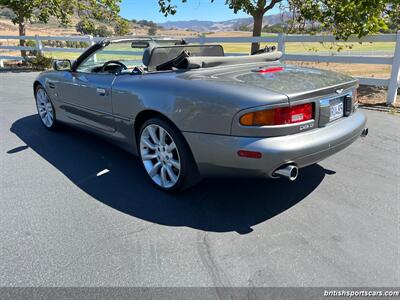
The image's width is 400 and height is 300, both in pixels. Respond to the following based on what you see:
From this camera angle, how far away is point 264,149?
2514 mm

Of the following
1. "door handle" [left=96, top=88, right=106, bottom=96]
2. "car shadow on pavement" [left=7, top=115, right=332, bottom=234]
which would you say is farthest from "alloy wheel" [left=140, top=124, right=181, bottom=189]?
"door handle" [left=96, top=88, right=106, bottom=96]

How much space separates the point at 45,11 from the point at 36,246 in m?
14.5

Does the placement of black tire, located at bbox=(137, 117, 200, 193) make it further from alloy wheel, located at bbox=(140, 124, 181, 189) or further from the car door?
the car door

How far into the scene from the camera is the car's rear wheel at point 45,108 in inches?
205

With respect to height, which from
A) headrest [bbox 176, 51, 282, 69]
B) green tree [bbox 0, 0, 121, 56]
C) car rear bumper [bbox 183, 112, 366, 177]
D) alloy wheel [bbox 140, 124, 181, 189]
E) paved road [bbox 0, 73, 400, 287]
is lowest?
paved road [bbox 0, 73, 400, 287]

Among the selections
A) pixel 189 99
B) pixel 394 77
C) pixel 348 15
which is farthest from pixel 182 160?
pixel 348 15

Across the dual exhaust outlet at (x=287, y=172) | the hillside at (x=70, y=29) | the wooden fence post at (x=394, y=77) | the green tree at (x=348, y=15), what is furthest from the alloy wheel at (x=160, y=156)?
the hillside at (x=70, y=29)

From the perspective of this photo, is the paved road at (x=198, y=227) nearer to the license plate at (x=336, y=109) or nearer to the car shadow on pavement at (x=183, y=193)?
the car shadow on pavement at (x=183, y=193)

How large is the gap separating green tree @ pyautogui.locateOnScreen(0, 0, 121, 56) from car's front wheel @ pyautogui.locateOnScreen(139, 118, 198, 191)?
43.8ft

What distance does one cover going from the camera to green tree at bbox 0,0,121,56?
14138mm

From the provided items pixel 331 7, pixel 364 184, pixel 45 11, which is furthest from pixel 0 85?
pixel 364 184

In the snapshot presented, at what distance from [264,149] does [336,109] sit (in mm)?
990

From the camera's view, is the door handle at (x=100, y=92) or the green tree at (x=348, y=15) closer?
the door handle at (x=100, y=92)

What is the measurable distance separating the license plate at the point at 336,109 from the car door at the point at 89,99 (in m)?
2.28
